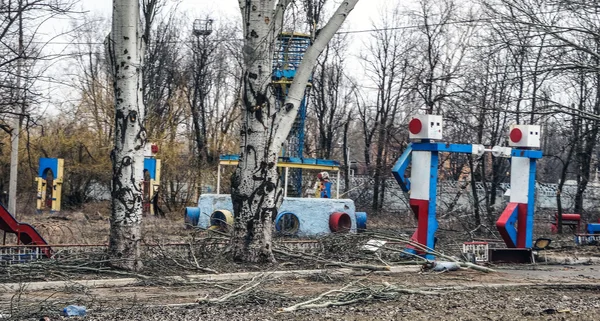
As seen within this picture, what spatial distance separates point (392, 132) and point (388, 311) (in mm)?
28050

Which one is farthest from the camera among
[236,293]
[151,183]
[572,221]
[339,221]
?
[151,183]

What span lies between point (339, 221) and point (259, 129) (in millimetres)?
9579

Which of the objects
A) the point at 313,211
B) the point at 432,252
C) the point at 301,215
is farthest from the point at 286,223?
the point at 432,252

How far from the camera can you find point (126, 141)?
41.3 feet

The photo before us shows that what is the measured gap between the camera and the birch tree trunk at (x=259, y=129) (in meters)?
13.9

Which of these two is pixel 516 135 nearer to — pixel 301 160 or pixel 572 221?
pixel 301 160

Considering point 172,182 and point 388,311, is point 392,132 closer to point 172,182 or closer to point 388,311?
point 172,182

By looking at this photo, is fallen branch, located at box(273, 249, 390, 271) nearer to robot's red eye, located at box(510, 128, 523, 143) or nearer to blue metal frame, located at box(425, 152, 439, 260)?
blue metal frame, located at box(425, 152, 439, 260)

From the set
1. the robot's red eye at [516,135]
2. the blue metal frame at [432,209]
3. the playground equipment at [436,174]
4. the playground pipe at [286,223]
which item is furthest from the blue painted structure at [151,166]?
the blue metal frame at [432,209]

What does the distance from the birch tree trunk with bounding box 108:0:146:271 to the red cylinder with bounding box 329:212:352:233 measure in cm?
1070

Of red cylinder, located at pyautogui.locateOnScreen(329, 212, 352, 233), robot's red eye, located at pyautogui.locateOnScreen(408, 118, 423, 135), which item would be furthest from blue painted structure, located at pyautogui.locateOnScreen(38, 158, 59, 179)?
robot's red eye, located at pyautogui.locateOnScreen(408, 118, 423, 135)

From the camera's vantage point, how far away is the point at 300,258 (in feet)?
48.2

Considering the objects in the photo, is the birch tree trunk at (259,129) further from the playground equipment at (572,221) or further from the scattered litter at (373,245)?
the playground equipment at (572,221)

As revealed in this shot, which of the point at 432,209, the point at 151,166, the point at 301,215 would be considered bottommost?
the point at 301,215
